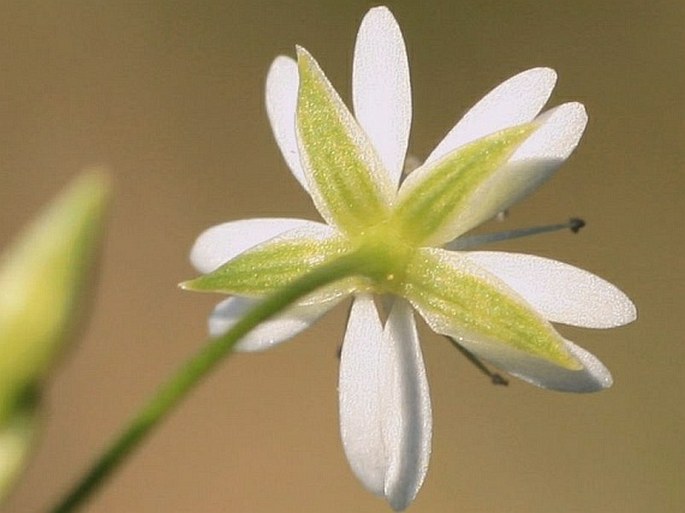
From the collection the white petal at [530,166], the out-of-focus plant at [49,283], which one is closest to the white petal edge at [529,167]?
the white petal at [530,166]

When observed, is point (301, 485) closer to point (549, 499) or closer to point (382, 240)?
point (549, 499)

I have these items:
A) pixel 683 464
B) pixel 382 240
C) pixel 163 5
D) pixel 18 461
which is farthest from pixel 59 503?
pixel 163 5

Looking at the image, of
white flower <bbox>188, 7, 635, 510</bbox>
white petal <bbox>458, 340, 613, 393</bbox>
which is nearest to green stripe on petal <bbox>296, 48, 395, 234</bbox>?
white flower <bbox>188, 7, 635, 510</bbox>

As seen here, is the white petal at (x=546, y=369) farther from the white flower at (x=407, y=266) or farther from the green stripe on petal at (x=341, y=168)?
the green stripe on petal at (x=341, y=168)

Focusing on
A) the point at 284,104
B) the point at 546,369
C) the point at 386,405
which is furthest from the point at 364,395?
the point at 284,104

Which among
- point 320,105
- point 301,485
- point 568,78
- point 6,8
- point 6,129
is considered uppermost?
point 6,8

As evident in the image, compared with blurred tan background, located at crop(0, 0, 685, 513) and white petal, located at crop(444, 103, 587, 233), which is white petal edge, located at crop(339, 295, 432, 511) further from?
blurred tan background, located at crop(0, 0, 685, 513)
